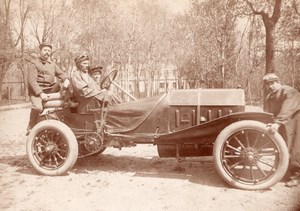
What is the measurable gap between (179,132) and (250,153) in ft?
3.19

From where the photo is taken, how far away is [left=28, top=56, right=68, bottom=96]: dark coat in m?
5.30

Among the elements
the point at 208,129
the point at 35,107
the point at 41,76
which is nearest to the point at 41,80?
the point at 41,76

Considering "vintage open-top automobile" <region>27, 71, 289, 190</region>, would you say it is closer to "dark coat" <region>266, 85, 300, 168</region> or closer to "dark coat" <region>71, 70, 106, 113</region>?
"dark coat" <region>71, 70, 106, 113</region>

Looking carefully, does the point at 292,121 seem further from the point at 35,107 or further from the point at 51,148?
the point at 35,107

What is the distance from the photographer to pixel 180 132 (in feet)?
14.3

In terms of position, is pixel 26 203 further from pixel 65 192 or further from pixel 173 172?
pixel 173 172

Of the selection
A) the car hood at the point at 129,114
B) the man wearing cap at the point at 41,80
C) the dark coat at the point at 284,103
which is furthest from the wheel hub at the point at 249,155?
the man wearing cap at the point at 41,80

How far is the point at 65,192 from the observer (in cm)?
412

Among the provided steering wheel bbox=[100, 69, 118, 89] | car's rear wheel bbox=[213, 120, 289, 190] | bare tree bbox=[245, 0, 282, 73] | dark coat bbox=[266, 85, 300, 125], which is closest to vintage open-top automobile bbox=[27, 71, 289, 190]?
car's rear wheel bbox=[213, 120, 289, 190]

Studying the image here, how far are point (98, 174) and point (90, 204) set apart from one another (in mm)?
1318

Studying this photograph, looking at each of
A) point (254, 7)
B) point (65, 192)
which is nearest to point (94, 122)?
point (65, 192)

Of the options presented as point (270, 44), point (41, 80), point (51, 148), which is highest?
point (270, 44)

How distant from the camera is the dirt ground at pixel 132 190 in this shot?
142 inches

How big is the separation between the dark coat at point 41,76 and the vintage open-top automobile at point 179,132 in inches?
17.0
